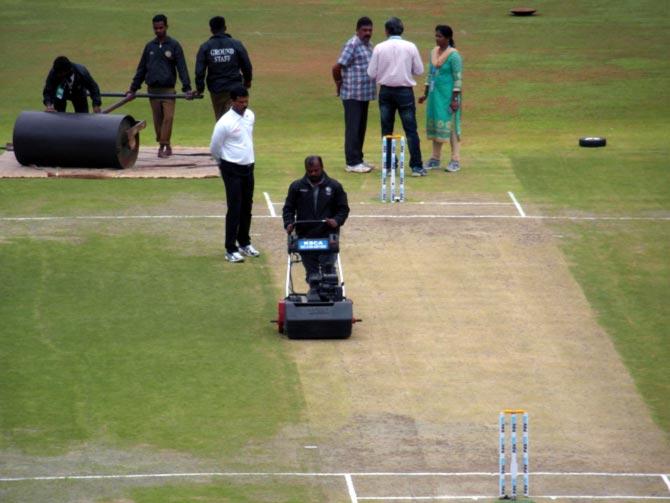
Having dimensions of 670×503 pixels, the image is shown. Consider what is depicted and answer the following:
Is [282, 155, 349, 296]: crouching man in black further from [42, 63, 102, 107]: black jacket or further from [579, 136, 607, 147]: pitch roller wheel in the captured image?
[579, 136, 607, 147]: pitch roller wheel

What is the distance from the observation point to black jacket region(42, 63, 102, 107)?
24833mm

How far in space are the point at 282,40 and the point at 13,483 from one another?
25.3m

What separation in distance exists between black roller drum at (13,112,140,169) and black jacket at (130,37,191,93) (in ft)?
3.42

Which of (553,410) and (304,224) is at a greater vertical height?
(304,224)

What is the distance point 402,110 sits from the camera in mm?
24984

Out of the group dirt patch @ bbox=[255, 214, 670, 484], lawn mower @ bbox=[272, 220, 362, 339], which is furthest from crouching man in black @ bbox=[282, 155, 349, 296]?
dirt patch @ bbox=[255, 214, 670, 484]

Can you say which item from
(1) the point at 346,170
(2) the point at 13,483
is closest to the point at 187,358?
(2) the point at 13,483

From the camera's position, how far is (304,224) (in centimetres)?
1862

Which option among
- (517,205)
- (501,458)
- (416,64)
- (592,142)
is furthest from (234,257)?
(592,142)

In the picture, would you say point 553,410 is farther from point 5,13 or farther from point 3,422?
point 5,13

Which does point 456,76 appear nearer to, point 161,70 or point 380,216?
point 380,216

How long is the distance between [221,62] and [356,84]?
2.06 metres

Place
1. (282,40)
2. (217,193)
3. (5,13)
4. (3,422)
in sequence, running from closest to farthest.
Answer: (3,422) < (217,193) < (282,40) < (5,13)

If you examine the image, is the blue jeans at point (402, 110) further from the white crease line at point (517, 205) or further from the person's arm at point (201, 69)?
the person's arm at point (201, 69)
